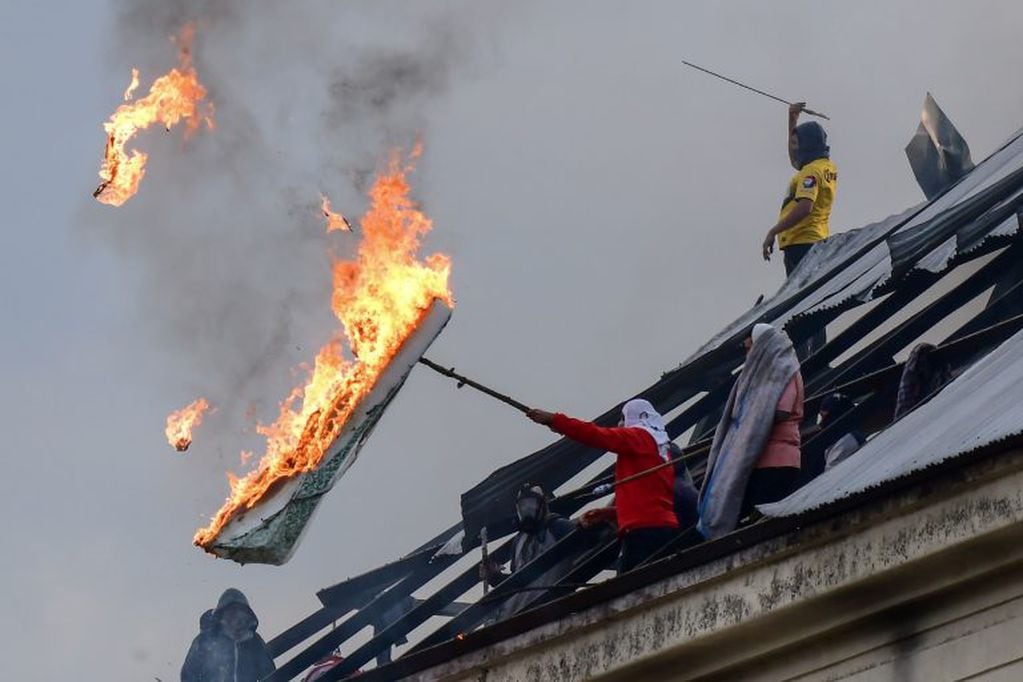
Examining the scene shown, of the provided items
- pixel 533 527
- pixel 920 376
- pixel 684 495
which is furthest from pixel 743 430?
pixel 533 527

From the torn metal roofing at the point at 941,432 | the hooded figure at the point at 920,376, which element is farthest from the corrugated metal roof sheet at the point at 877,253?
the torn metal roofing at the point at 941,432

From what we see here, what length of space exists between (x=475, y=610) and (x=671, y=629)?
9.89 feet

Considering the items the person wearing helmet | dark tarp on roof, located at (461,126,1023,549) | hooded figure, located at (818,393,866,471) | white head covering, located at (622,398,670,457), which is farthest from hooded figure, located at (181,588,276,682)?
hooded figure, located at (818,393,866,471)

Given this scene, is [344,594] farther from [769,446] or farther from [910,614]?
[910,614]

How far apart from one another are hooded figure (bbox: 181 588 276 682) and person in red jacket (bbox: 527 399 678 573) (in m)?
4.48

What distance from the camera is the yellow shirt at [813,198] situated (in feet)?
61.4

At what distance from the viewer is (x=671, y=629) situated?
11484 mm

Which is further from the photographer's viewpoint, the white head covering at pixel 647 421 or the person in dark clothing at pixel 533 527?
the person in dark clothing at pixel 533 527

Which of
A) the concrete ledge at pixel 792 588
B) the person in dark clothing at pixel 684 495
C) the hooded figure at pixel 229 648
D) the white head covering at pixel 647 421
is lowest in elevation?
the concrete ledge at pixel 792 588

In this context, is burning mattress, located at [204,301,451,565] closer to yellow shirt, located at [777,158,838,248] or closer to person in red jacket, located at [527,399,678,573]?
person in red jacket, located at [527,399,678,573]

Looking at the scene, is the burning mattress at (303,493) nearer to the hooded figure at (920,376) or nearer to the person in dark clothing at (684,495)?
the person in dark clothing at (684,495)

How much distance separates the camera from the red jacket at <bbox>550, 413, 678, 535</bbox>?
13.6 metres

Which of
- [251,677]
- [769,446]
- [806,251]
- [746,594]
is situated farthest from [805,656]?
[806,251]

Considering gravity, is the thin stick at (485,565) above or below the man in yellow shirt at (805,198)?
below
